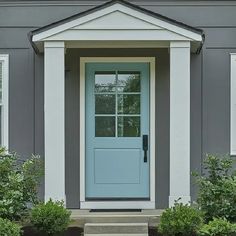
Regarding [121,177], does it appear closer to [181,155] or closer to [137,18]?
[181,155]

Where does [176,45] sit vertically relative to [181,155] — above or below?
above

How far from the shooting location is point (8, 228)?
623 cm

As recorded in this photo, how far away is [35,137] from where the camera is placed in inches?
340

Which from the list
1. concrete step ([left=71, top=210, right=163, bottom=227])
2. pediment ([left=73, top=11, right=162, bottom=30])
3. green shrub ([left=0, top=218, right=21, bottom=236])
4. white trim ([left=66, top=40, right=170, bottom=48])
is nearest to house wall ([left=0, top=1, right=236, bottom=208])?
white trim ([left=66, top=40, right=170, bottom=48])

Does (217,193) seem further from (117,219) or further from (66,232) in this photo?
(66,232)

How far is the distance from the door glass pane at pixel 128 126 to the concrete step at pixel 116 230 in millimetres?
1698

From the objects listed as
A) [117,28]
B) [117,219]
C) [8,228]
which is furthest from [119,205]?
[117,28]

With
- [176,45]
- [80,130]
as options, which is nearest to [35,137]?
[80,130]

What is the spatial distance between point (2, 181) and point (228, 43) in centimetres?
407

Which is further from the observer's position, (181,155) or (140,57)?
(140,57)

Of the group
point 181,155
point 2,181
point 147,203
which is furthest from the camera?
point 147,203

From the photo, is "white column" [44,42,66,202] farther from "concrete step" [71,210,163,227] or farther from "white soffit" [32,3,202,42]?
"concrete step" [71,210,163,227]

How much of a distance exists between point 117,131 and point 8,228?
288cm

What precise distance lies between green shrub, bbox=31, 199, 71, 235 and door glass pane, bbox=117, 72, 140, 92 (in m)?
2.48
